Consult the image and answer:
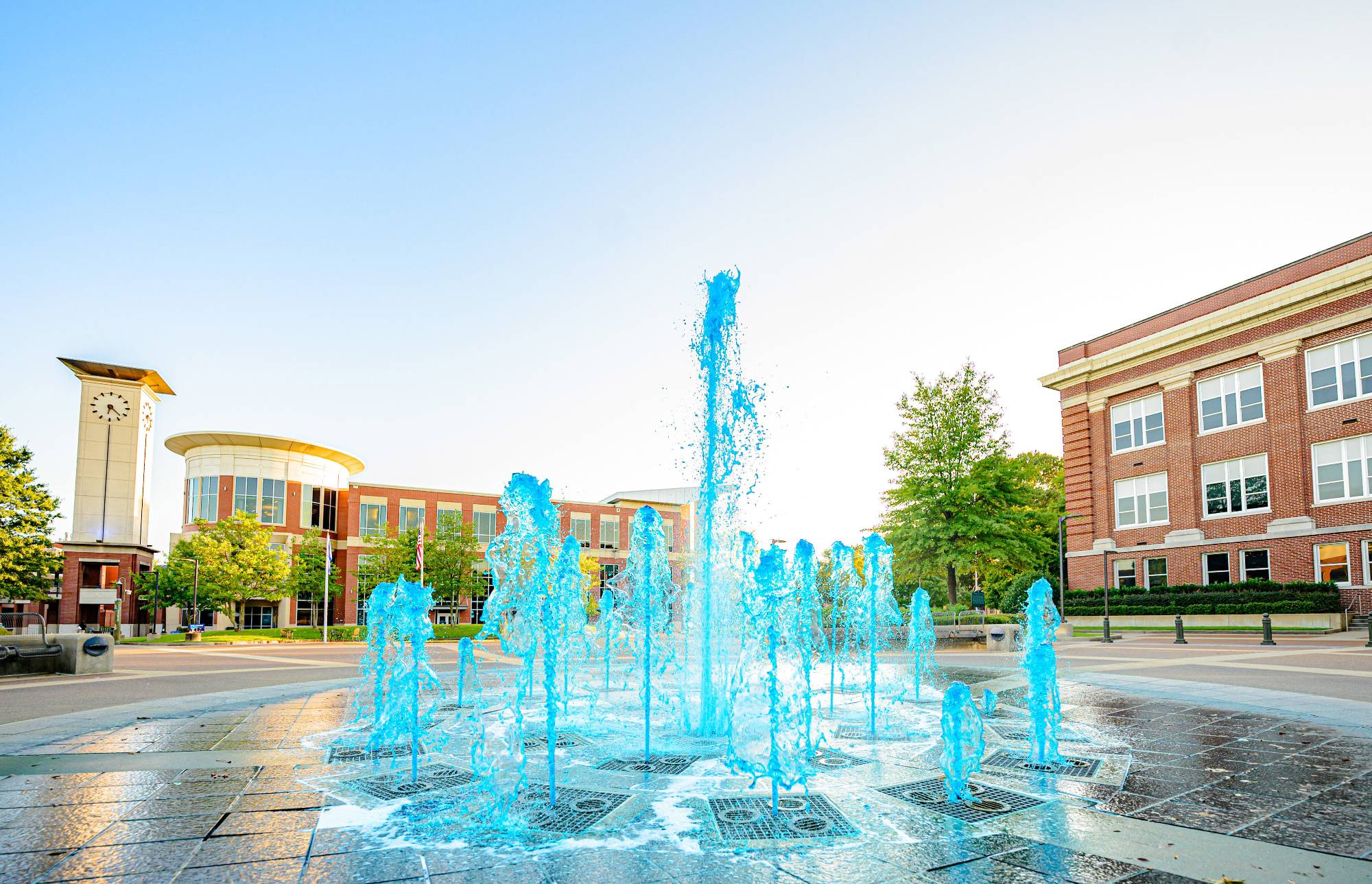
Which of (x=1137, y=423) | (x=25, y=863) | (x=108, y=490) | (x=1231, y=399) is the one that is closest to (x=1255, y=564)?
(x=1231, y=399)

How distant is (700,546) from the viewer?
379 inches

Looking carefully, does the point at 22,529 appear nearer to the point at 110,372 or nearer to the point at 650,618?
the point at 110,372

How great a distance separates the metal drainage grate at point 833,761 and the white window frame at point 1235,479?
32.9 metres

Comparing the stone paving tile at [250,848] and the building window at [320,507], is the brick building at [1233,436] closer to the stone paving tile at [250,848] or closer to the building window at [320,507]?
the stone paving tile at [250,848]

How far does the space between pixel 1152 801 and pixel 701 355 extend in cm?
639

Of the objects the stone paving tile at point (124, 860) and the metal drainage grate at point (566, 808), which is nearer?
the stone paving tile at point (124, 860)

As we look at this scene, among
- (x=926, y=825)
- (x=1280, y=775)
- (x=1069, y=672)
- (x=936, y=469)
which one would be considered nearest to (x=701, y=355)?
(x=926, y=825)

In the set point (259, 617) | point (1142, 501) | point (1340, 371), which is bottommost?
point (259, 617)

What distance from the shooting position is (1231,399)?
34594 millimetres

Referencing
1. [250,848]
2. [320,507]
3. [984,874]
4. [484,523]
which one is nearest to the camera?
[984,874]

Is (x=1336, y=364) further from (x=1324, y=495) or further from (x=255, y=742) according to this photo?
(x=255, y=742)

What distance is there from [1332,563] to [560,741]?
1303 inches

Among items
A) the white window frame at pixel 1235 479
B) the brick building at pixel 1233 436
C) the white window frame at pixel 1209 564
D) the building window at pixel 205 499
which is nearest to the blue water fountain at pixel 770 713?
the brick building at pixel 1233 436

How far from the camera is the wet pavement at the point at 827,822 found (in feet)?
14.2
